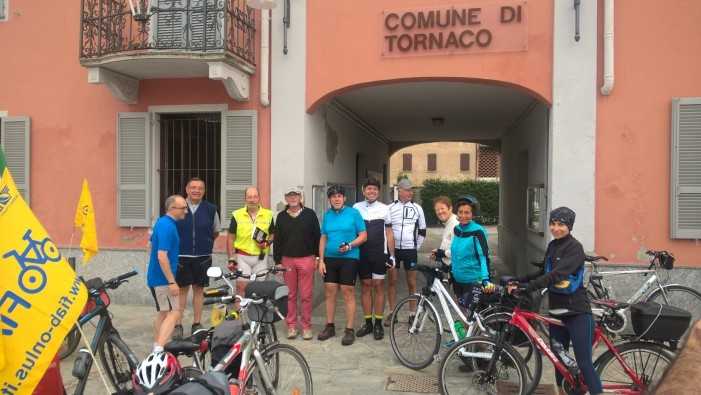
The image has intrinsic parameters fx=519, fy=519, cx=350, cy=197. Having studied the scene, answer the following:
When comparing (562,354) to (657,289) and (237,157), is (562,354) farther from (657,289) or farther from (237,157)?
(237,157)

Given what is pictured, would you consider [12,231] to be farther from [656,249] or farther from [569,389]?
[656,249]

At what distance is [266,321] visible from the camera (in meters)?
3.58

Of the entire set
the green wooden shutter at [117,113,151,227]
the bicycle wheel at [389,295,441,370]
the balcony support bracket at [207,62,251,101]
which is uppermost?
the balcony support bracket at [207,62,251,101]

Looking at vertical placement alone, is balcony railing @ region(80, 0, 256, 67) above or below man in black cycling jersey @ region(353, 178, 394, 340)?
above

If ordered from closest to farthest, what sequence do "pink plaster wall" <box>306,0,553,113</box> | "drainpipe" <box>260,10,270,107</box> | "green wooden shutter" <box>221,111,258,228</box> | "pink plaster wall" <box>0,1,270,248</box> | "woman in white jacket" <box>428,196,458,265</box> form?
"woman in white jacket" <box>428,196,458,265</box>, "pink plaster wall" <box>306,0,553,113</box>, "drainpipe" <box>260,10,270,107</box>, "green wooden shutter" <box>221,111,258,228</box>, "pink plaster wall" <box>0,1,270,248</box>

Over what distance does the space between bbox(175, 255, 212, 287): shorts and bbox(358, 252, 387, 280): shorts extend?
1843 mm

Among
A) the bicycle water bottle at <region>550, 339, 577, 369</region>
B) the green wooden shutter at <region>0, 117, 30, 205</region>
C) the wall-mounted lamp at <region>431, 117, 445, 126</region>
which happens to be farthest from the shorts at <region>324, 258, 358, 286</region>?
the wall-mounted lamp at <region>431, 117, 445, 126</region>

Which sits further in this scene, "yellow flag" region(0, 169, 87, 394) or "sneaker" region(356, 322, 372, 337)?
"sneaker" region(356, 322, 372, 337)

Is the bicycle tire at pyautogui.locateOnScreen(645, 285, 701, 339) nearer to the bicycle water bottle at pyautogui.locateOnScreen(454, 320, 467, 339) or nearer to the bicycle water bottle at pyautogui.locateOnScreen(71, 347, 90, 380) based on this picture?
the bicycle water bottle at pyautogui.locateOnScreen(454, 320, 467, 339)

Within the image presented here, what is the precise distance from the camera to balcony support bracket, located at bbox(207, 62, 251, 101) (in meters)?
6.79

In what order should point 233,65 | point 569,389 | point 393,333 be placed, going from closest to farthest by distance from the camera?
point 569,389
point 393,333
point 233,65

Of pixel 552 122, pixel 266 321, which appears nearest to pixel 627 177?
pixel 552 122

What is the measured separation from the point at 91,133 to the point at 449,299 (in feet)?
20.2

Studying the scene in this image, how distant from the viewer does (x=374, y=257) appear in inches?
239
